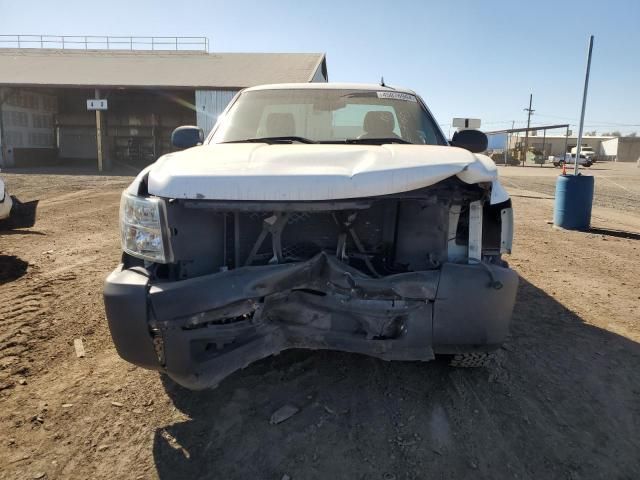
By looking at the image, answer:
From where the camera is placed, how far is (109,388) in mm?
2859

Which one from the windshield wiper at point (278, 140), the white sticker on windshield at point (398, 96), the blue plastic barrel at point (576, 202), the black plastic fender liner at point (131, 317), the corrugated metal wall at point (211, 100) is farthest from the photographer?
the corrugated metal wall at point (211, 100)

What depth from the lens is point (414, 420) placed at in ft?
8.43

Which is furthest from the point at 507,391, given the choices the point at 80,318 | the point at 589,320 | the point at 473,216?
the point at 80,318

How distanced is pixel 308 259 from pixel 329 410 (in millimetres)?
870

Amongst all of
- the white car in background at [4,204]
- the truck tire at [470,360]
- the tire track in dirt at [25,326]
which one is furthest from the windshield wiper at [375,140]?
the white car in background at [4,204]

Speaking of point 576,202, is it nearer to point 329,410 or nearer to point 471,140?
point 471,140

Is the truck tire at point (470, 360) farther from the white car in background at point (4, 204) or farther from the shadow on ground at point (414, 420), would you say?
the white car in background at point (4, 204)

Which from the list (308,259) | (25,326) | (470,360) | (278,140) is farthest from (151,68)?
(470,360)

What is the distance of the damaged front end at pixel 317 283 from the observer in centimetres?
221

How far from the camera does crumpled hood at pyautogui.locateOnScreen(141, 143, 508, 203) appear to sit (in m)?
2.21

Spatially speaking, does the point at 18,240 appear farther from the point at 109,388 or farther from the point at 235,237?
the point at 235,237

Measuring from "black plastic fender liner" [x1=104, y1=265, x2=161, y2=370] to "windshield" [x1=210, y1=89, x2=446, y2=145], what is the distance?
1626 millimetres

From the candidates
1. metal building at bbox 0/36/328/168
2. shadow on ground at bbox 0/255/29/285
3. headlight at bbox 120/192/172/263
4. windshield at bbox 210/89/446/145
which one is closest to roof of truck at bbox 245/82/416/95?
windshield at bbox 210/89/446/145

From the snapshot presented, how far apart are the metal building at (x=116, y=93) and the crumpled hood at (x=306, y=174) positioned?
801 inches
